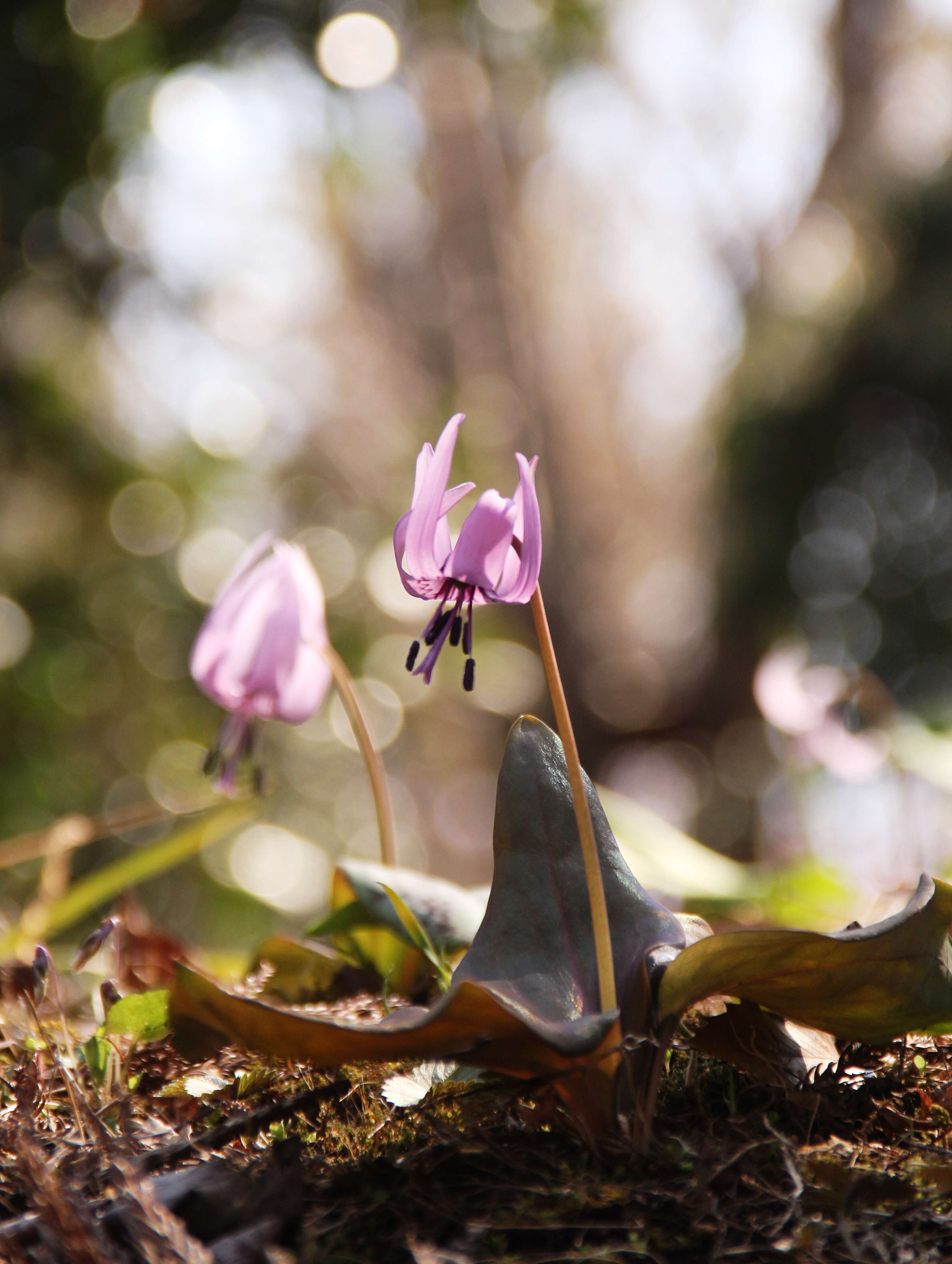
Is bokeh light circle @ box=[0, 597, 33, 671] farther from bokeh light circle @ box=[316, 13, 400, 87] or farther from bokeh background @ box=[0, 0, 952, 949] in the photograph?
bokeh light circle @ box=[316, 13, 400, 87]

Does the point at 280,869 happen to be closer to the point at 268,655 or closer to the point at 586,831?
the point at 268,655

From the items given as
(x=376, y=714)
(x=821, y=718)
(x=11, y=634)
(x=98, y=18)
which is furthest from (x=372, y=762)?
(x=376, y=714)

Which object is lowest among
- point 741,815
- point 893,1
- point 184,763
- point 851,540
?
point 741,815

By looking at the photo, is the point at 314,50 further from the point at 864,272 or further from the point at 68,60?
the point at 864,272

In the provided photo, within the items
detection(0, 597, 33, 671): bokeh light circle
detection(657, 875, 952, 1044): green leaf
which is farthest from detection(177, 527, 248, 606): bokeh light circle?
detection(657, 875, 952, 1044): green leaf

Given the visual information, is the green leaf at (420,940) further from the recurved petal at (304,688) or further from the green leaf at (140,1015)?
the recurved petal at (304,688)

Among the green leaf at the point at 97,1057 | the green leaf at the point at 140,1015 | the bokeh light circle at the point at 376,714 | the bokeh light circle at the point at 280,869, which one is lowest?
the bokeh light circle at the point at 280,869

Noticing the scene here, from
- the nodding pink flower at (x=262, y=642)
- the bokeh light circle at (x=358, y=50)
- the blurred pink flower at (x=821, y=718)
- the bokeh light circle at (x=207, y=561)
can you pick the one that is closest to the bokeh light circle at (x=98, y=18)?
the bokeh light circle at (x=358, y=50)

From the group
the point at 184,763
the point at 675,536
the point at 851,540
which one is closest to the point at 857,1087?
the point at 184,763
